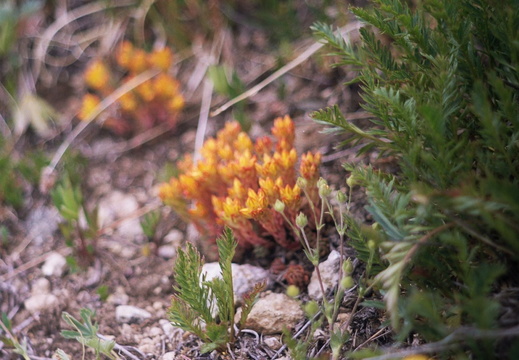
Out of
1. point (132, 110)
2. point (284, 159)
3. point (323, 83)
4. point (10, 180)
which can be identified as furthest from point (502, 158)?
point (10, 180)

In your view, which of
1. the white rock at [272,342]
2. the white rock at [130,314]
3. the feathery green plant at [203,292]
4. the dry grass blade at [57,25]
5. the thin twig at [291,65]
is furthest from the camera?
the dry grass blade at [57,25]

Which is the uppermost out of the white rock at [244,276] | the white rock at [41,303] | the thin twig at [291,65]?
the thin twig at [291,65]

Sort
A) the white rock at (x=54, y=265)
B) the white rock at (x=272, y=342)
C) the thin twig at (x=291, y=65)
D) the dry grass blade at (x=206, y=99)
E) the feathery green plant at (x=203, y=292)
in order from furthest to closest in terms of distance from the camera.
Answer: the dry grass blade at (x=206, y=99) → the thin twig at (x=291, y=65) → the white rock at (x=54, y=265) → the white rock at (x=272, y=342) → the feathery green plant at (x=203, y=292)

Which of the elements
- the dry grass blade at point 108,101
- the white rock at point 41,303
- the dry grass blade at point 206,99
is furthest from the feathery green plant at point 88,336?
the dry grass blade at point 108,101

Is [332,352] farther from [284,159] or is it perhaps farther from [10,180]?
[10,180]

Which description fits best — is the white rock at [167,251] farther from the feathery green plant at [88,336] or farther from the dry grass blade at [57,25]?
the dry grass blade at [57,25]

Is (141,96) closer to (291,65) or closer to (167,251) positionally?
(291,65)
